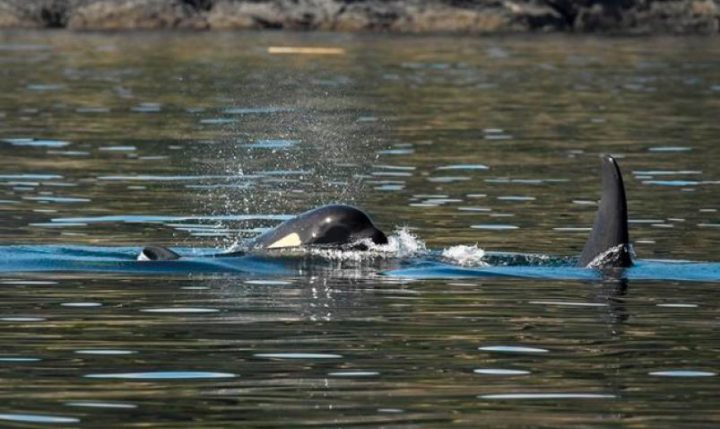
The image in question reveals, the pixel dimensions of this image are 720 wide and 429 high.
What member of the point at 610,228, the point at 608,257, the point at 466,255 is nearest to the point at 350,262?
the point at 466,255

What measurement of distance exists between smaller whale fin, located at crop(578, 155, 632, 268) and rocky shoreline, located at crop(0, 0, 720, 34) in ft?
205

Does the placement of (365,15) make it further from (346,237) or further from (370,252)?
(370,252)

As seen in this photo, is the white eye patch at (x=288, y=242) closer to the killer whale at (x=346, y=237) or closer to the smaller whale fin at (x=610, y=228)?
the killer whale at (x=346, y=237)

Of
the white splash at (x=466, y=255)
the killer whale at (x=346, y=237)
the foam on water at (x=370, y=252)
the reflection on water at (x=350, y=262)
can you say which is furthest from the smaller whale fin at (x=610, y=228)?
the foam on water at (x=370, y=252)

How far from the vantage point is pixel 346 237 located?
16344 millimetres

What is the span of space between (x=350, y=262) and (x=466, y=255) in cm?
95

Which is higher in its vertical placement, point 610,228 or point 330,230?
point 610,228

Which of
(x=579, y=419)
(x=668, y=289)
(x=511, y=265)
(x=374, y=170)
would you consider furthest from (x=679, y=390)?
(x=374, y=170)

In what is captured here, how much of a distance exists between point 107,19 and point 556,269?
6431cm

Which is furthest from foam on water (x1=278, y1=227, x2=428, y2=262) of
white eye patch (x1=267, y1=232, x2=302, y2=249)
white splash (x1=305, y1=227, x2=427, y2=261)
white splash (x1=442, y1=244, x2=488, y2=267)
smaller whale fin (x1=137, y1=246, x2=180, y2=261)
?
smaller whale fin (x1=137, y1=246, x2=180, y2=261)

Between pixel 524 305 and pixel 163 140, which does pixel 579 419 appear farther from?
pixel 163 140

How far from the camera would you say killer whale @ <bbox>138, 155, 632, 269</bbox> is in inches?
594

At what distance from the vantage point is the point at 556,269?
1549 centimetres

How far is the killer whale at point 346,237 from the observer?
15078 millimetres
